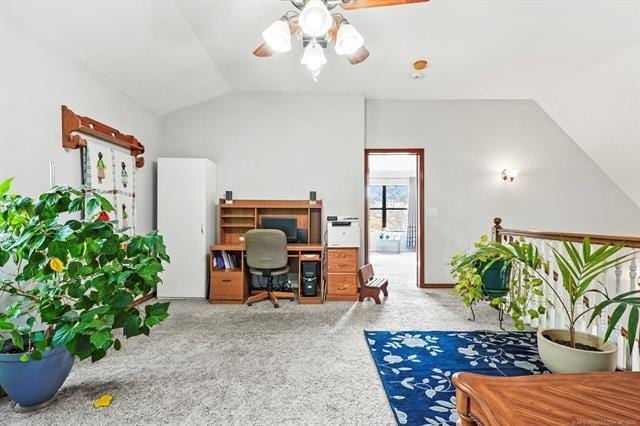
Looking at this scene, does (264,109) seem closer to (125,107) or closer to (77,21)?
(125,107)

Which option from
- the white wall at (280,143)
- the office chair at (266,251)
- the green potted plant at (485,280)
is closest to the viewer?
the green potted plant at (485,280)

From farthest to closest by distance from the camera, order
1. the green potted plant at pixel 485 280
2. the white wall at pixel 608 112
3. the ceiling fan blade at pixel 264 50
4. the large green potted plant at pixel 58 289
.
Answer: the white wall at pixel 608 112 < the green potted plant at pixel 485 280 < the ceiling fan blade at pixel 264 50 < the large green potted plant at pixel 58 289

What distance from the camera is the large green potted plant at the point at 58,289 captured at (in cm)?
162

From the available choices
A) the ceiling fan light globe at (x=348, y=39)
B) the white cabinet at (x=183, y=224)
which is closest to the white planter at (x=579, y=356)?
the ceiling fan light globe at (x=348, y=39)

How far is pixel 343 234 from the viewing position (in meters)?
3.85

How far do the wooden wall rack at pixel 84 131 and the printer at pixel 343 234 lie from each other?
2.55 m

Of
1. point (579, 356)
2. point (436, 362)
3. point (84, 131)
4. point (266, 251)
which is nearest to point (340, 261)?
point (266, 251)

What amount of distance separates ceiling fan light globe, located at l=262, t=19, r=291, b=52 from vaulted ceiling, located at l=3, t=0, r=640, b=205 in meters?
0.78

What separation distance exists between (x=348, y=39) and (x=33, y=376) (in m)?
2.71

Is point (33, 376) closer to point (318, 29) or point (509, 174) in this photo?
point (318, 29)

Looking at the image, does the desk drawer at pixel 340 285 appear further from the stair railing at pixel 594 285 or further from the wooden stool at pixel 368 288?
the stair railing at pixel 594 285

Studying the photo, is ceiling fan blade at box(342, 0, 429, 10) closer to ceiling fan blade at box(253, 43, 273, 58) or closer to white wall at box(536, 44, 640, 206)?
ceiling fan blade at box(253, 43, 273, 58)

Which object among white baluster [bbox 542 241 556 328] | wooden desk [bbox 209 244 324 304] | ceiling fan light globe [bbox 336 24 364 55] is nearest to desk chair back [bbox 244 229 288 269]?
wooden desk [bbox 209 244 324 304]

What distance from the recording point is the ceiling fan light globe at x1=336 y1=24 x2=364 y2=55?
1.97 metres
